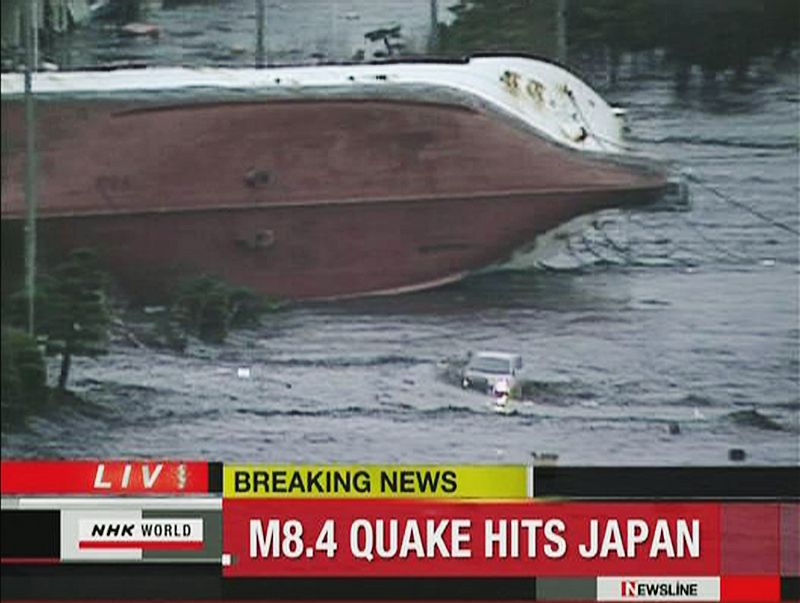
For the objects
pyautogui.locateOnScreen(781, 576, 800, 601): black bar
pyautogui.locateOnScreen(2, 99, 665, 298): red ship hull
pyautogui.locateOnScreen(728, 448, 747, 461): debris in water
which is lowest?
pyautogui.locateOnScreen(781, 576, 800, 601): black bar

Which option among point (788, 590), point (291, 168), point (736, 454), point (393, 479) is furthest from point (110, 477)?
point (788, 590)

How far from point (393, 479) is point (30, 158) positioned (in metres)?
0.98

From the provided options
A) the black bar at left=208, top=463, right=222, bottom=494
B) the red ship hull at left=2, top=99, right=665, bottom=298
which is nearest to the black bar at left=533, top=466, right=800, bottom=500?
the red ship hull at left=2, top=99, right=665, bottom=298

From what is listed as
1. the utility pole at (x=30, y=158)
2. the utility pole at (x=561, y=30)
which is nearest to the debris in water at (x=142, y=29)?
the utility pole at (x=30, y=158)

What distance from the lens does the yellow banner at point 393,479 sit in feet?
9.50

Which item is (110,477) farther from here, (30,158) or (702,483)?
(702,483)

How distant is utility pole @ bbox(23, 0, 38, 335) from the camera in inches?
113

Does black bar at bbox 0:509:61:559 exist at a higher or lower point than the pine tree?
lower

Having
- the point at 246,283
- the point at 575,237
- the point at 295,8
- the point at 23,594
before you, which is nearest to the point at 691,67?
the point at 575,237

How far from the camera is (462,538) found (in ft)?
9.59

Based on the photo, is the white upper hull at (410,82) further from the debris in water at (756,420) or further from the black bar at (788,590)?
the black bar at (788,590)

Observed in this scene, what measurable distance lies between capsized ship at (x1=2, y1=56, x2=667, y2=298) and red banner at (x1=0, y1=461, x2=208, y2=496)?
365mm

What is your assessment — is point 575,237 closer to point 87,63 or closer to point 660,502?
point 660,502

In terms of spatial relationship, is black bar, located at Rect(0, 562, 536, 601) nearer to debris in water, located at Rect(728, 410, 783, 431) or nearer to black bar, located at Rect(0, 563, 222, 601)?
black bar, located at Rect(0, 563, 222, 601)
